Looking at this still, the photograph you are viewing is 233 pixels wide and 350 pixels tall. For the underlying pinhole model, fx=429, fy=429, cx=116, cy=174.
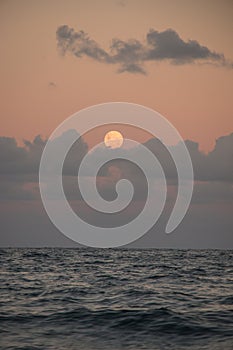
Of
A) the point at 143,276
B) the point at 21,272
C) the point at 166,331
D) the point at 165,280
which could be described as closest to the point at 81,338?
the point at 166,331

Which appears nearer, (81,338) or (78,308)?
(81,338)

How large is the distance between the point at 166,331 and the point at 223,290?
9.77 meters

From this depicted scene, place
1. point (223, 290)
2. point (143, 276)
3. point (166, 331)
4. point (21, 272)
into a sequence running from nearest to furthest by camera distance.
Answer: point (166, 331) → point (223, 290) → point (143, 276) → point (21, 272)

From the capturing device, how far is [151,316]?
63.0 feet

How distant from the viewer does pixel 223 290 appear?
1019 inches

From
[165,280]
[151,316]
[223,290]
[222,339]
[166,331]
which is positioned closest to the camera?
[222,339]

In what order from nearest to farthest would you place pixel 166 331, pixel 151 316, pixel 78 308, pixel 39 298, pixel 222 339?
pixel 222 339
pixel 166 331
pixel 151 316
pixel 78 308
pixel 39 298

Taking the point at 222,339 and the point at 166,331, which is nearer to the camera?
the point at 222,339

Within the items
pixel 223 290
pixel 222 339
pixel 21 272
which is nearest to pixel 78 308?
pixel 222 339

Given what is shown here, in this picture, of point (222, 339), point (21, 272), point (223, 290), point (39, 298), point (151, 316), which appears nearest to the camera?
point (222, 339)

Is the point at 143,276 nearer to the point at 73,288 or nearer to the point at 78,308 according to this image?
the point at 73,288

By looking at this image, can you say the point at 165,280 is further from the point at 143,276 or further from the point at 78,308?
the point at 78,308

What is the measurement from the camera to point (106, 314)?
19531 mm

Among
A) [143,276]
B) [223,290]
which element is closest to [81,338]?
[223,290]
